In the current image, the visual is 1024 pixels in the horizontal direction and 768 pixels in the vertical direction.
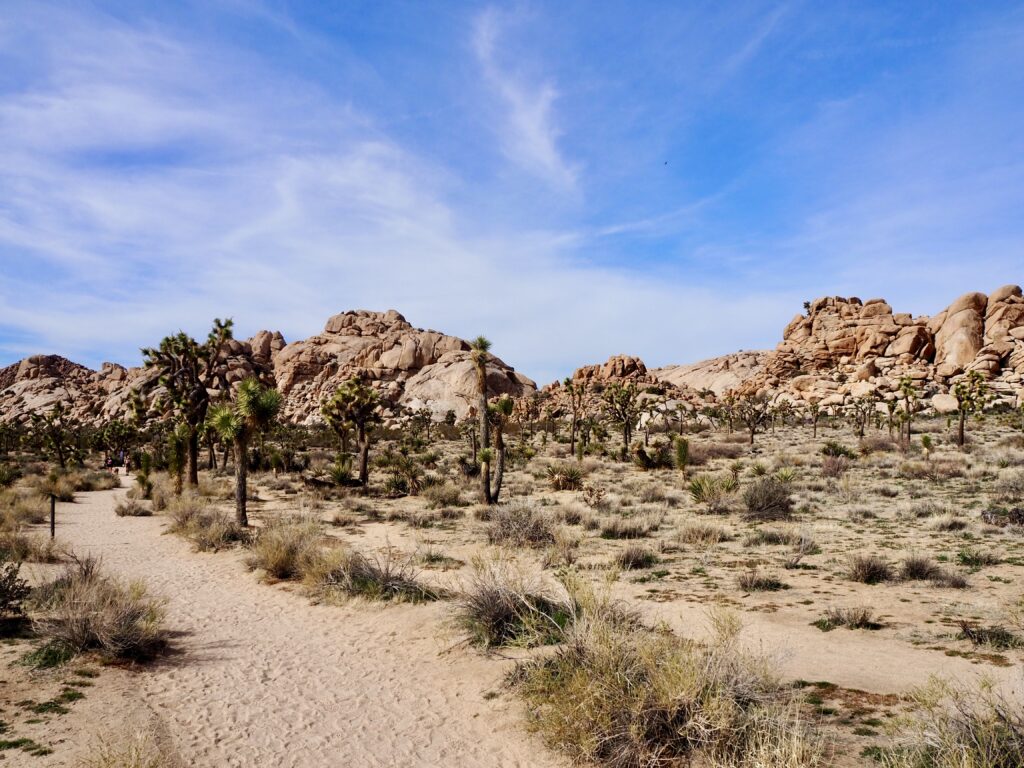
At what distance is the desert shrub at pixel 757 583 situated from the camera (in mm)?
11031

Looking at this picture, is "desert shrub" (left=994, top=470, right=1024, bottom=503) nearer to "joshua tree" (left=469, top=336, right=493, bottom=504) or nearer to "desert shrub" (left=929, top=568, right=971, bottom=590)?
"desert shrub" (left=929, top=568, right=971, bottom=590)

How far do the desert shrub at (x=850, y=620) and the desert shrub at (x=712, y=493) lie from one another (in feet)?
34.4

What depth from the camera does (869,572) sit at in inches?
441

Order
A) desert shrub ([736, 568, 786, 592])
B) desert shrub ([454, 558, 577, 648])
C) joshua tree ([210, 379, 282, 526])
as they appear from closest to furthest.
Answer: desert shrub ([454, 558, 577, 648])
desert shrub ([736, 568, 786, 592])
joshua tree ([210, 379, 282, 526])

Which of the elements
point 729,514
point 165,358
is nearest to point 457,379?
point 165,358

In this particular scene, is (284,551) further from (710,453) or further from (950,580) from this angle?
(710,453)

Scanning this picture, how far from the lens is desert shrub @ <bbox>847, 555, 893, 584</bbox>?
11.2 m

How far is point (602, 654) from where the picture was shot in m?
6.07

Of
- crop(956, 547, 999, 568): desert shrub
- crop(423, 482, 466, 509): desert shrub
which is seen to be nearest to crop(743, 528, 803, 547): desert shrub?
crop(956, 547, 999, 568): desert shrub

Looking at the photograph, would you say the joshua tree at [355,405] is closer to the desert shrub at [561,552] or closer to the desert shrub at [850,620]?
the desert shrub at [561,552]

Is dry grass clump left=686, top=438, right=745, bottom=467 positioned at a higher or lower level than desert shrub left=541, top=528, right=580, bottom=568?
higher

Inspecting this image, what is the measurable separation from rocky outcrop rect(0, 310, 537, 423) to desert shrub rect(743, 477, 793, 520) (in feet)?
229

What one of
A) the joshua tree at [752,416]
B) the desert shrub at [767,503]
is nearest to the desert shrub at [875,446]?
the joshua tree at [752,416]

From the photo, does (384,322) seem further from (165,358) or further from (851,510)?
(851,510)
